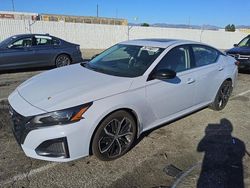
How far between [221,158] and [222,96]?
236cm

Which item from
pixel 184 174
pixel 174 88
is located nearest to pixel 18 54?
pixel 174 88

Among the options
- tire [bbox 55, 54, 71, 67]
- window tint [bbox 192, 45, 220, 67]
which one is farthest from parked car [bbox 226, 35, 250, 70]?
tire [bbox 55, 54, 71, 67]

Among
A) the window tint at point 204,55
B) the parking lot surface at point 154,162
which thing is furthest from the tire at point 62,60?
the window tint at point 204,55

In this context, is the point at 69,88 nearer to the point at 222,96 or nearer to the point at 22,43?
the point at 222,96

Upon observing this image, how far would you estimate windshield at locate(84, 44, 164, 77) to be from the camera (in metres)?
4.08

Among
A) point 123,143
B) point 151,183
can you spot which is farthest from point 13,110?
point 151,183

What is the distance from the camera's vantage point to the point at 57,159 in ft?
10.4

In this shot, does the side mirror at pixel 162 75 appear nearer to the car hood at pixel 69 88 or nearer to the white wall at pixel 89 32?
the car hood at pixel 69 88

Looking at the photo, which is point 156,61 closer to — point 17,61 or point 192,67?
point 192,67

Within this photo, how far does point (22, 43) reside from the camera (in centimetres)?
982

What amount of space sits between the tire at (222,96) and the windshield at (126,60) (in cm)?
207

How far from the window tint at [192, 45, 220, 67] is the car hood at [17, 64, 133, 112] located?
182 cm

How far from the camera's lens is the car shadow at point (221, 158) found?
10.6ft

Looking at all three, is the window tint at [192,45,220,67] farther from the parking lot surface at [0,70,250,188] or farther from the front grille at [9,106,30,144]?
the front grille at [9,106,30,144]
